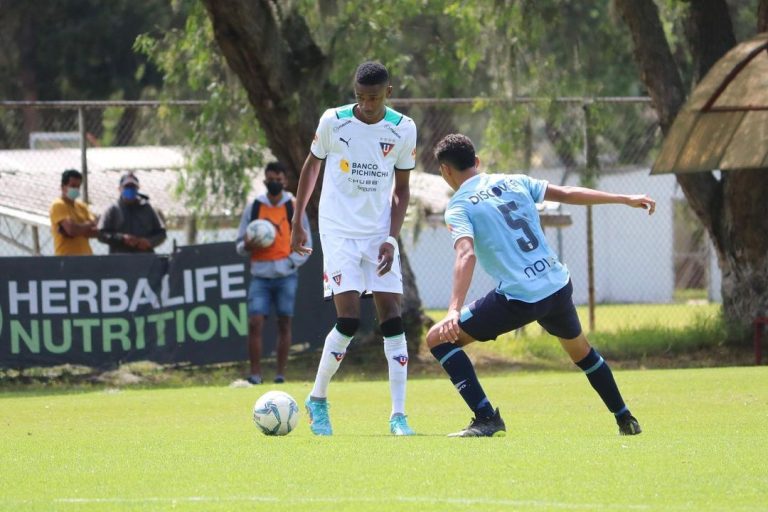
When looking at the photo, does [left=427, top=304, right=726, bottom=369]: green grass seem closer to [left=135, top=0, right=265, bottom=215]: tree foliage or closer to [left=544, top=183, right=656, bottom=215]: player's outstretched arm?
[left=135, top=0, right=265, bottom=215]: tree foliage

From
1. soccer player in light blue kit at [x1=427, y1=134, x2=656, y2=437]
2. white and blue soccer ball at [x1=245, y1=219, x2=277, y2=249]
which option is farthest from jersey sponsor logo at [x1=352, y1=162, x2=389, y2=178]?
white and blue soccer ball at [x1=245, y1=219, x2=277, y2=249]

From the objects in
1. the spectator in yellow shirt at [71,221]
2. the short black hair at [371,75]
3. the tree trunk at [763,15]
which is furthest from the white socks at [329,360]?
the tree trunk at [763,15]

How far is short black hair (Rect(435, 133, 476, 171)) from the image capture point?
8383mm

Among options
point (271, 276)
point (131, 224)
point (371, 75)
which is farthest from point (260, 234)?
point (371, 75)

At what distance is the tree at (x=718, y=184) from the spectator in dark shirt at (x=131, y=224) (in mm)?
6528

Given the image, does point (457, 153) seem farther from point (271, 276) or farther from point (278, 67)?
point (278, 67)

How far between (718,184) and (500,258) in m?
10.4

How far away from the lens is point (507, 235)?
828cm

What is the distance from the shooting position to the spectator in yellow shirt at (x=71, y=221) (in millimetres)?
16094

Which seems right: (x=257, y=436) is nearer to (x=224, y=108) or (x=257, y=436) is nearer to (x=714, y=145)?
(x=714, y=145)

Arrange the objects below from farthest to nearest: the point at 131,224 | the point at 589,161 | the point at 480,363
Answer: the point at 589,161 → the point at 480,363 → the point at 131,224

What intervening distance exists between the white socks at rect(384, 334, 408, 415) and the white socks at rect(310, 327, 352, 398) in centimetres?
29

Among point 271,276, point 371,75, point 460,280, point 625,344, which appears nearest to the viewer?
point 460,280

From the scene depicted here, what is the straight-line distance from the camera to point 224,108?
18.6 metres
